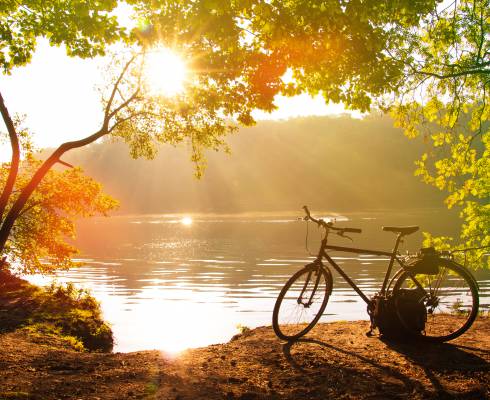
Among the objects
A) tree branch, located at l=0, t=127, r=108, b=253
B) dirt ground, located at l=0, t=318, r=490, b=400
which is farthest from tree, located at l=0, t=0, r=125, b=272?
dirt ground, located at l=0, t=318, r=490, b=400

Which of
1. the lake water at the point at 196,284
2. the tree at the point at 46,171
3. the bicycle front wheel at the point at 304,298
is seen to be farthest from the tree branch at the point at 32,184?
the bicycle front wheel at the point at 304,298

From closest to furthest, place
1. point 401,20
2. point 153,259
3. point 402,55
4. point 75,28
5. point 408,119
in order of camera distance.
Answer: point 401,20 → point 75,28 → point 402,55 → point 408,119 → point 153,259

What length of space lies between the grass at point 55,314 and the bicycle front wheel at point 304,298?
544cm

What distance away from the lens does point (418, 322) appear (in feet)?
24.1

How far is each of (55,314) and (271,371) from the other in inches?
384

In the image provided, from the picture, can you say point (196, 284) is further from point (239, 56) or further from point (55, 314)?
point (239, 56)

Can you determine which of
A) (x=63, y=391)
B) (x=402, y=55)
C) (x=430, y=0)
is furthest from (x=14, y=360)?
(x=402, y=55)

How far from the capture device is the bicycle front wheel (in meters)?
7.82

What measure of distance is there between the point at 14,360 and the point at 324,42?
7.12 meters

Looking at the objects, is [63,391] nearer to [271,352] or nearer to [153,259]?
[271,352]

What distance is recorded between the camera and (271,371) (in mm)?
6539

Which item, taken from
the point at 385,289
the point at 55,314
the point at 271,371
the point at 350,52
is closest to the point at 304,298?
the point at 385,289

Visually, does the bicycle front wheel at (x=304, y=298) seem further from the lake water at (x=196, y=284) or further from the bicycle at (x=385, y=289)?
the lake water at (x=196, y=284)

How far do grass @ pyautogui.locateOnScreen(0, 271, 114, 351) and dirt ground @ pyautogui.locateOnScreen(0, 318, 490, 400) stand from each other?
3851mm
